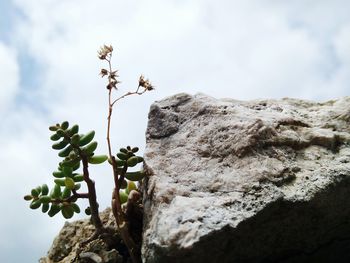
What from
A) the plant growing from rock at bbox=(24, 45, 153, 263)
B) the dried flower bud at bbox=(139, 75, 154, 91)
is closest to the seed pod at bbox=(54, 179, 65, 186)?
the plant growing from rock at bbox=(24, 45, 153, 263)

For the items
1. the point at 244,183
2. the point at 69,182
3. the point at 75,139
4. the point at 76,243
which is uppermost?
the point at 75,139

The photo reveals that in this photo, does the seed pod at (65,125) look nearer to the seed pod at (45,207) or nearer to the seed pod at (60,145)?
the seed pod at (60,145)

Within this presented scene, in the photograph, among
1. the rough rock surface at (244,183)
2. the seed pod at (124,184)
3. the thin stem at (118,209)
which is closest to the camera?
the rough rock surface at (244,183)

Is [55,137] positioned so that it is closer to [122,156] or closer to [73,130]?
[73,130]

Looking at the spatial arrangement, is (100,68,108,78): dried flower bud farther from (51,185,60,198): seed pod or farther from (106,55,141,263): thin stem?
(51,185,60,198): seed pod

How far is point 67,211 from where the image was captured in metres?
1.95

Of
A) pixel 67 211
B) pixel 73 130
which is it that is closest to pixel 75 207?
pixel 67 211

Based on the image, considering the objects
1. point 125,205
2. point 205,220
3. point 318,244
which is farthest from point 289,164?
point 125,205

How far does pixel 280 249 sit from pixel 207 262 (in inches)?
12.4

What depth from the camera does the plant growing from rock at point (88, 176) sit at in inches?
69.2

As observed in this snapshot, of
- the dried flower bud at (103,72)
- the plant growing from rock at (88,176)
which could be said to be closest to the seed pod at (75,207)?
the plant growing from rock at (88,176)

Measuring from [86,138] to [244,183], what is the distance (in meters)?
0.68

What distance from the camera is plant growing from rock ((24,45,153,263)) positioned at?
1757mm

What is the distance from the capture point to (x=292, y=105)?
1.94 meters
